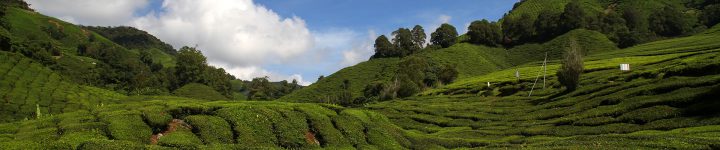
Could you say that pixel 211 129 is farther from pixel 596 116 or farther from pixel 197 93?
pixel 197 93

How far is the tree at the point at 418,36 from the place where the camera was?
175125 millimetres

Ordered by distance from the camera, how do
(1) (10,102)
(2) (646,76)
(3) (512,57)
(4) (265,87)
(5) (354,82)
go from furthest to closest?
(4) (265,87) < (3) (512,57) < (5) (354,82) < (1) (10,102) < (2) (646,76)

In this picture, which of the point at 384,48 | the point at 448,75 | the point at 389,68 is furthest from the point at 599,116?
the point at 384,48

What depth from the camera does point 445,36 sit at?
176 meters

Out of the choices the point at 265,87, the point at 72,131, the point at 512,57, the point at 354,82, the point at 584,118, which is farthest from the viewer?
the point at 265,87

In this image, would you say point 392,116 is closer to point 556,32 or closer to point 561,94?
point 561,94

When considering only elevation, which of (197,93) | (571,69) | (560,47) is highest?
(560,47)

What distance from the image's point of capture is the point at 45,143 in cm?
2469

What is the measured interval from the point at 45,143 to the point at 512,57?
149m

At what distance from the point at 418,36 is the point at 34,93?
11823 centimetres

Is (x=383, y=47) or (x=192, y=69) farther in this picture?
(x=383, y=47)

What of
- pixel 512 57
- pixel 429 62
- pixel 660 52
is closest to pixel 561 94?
pixel 660 52

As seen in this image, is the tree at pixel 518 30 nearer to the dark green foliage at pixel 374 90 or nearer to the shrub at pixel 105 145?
the dark green foliage at pixel 374 90

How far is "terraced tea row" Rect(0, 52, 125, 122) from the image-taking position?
7181 centimetres
